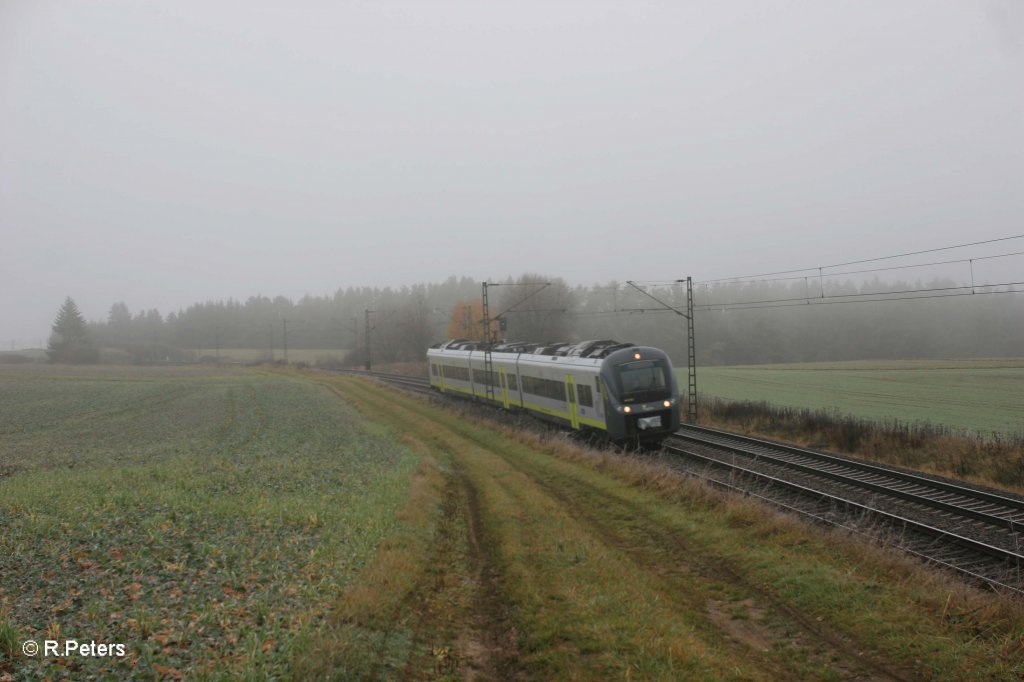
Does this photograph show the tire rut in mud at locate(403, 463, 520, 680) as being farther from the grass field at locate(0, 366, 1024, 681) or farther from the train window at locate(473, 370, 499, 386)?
the train window at locate(473, 370, 499, 386)

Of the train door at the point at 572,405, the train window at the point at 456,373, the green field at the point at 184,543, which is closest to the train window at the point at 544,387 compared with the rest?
the train door at the point at 572,405

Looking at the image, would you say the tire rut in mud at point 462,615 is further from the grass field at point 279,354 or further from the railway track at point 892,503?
the grass field at point 279,354

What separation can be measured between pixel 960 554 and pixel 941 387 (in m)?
32.4

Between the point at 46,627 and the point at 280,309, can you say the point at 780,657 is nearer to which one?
the point at 46,627

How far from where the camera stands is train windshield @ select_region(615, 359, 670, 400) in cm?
2298

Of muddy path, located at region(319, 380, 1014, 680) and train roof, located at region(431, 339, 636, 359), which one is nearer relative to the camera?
muddy path, located at region(319, 380, 1014, 680)

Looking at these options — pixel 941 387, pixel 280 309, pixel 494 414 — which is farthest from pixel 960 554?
pixel 280 309

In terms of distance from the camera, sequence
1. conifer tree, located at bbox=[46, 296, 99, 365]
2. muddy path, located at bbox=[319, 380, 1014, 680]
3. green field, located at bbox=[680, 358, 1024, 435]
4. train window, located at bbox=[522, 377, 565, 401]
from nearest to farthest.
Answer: muddy path, located at bbox=[319, 380, 1014, 680] → train window, located at bbox=[522, 377, 565, 401] → green field, located at bbox=[680, 358, 1024, 435] → conifer tree, located at bbox=[46, 296, 99, 365]

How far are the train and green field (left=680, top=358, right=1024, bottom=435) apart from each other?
450 inches

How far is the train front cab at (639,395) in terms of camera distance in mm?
22844

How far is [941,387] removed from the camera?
128 ft

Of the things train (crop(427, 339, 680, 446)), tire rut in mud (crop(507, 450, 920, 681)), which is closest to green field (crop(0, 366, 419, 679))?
tire rut in mud (crop(507, 450, 920, 681))

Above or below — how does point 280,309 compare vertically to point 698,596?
above

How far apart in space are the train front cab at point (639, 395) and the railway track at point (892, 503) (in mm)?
1377
